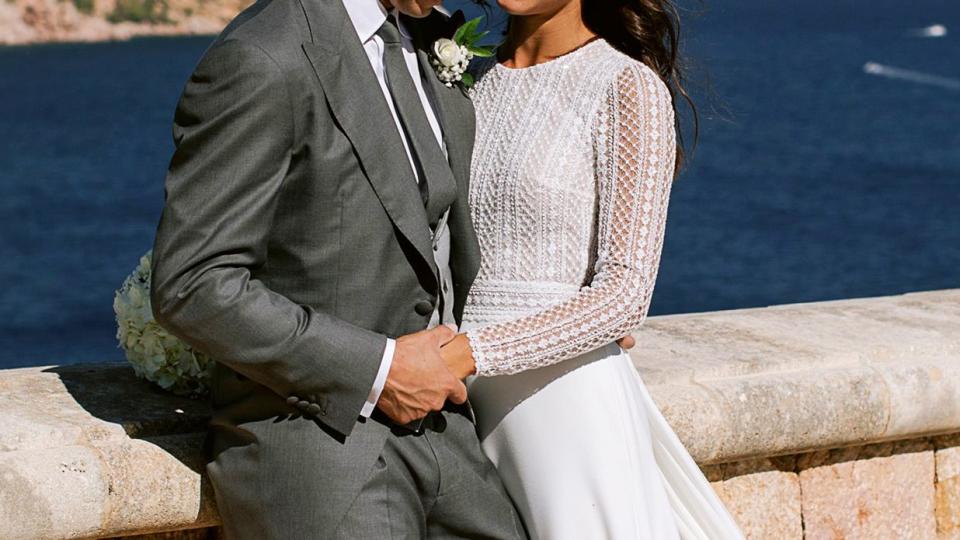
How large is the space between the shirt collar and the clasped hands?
1.61ft

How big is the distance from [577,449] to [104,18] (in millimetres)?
93448

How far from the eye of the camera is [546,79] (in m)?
2.95

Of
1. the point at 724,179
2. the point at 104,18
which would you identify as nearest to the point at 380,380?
the point at 724,179

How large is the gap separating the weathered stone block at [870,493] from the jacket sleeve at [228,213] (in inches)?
63.4

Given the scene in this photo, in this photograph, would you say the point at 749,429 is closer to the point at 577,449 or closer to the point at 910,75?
the point at 577,449

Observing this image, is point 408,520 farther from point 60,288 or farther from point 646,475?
point 60,288

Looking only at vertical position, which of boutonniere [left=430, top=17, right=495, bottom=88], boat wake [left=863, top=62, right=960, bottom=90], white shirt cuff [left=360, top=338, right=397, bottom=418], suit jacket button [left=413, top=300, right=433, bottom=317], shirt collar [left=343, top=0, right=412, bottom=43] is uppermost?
shirt collar [left=343, top=0, right=412, bottom=43]

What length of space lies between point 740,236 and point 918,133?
2248 cm

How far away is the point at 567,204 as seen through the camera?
2.78m

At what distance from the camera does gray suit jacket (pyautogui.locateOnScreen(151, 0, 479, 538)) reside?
7.54ft

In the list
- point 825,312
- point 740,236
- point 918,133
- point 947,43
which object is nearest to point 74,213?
point 740,236

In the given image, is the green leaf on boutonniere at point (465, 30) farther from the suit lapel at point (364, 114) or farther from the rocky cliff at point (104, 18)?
the rocky cliff at point (104, 18)

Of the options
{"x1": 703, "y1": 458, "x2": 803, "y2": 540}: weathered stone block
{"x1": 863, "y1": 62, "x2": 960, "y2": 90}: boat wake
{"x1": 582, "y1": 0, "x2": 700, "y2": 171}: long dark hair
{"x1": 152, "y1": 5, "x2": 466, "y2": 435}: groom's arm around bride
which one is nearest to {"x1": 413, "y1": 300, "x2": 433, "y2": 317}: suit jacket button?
{"x1": 152, "y1": 5, "x2": 466, "y2": 435}: groom's arm around bride

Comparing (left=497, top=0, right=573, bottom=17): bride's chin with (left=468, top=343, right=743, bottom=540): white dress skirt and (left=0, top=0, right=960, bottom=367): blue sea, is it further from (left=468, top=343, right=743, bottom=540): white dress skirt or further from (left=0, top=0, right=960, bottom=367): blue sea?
(left=468, top=343, right=743, bottom=540): white dress skirt
